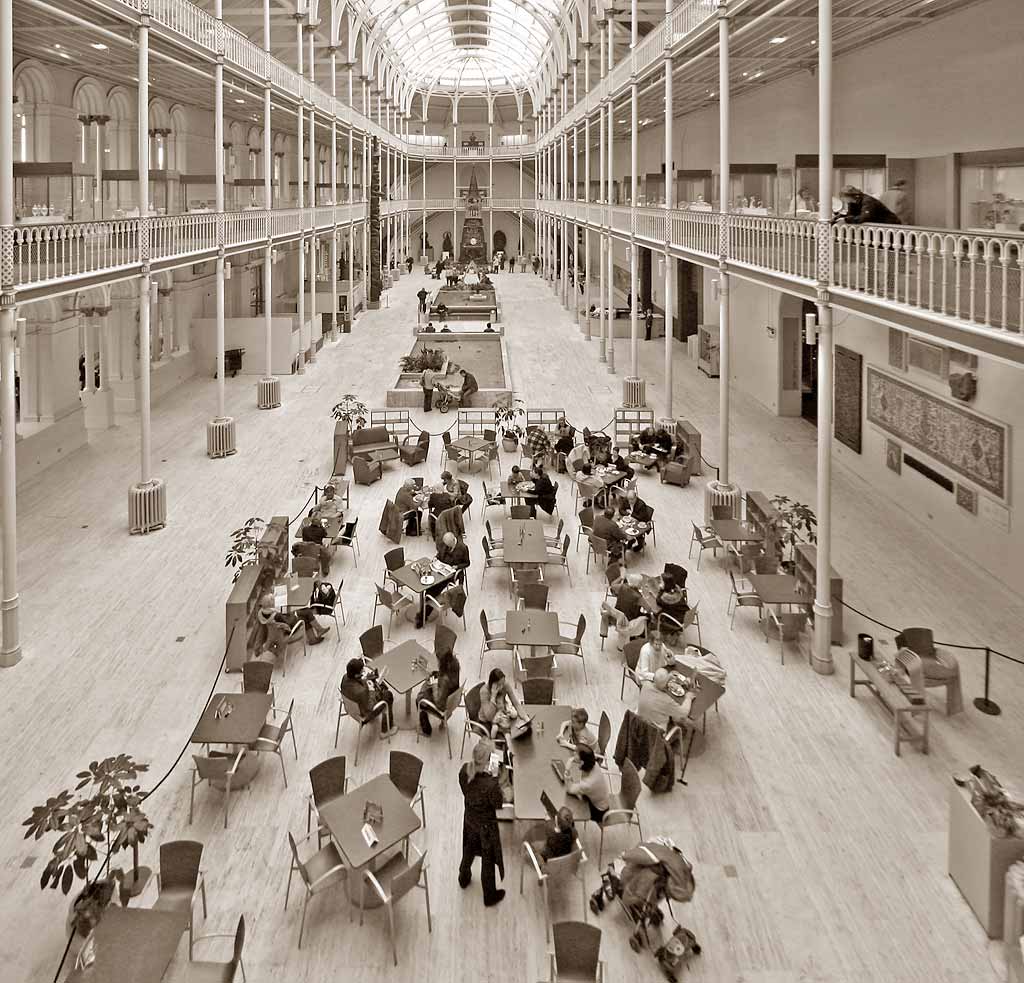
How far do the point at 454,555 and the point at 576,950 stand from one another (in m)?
6.89

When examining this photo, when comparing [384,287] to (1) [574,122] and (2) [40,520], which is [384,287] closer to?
(1) [574,122]

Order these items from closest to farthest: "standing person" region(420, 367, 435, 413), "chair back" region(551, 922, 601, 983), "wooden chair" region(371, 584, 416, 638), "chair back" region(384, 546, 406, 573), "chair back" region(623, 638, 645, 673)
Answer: "chair back" region(551, 922, 601, 983) → "chair back" region(623, 638, 645, 673) → "wooden chair" region(371, 584, 416, 638) → "chair back" region(384, 546, 406, 573) → "standing person" region(420, 367, 435, 413)

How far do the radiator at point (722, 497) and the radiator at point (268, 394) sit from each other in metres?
12.5

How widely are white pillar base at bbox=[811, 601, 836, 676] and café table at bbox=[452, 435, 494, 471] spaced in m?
8.58

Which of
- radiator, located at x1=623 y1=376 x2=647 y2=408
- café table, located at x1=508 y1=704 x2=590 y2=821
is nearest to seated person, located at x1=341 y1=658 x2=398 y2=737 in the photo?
café table, located at x1=508 y1=704 x2=590 y2=821

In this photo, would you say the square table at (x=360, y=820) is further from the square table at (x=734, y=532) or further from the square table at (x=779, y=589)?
the square table at (x=734, y=532)

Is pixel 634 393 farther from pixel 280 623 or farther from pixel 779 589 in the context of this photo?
pixel 280 623

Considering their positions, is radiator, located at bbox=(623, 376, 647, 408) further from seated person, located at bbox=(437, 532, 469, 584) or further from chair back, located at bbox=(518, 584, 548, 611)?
chair back, located at bbox=(518, 584, 548, 611)

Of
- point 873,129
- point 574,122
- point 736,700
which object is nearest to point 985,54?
point 873,129

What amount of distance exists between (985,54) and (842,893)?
11.7 meters

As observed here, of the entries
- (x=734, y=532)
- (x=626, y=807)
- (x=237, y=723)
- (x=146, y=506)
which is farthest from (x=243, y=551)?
(x=626, y=807)

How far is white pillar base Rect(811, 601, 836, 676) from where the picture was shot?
1034cm

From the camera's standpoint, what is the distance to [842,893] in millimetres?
6895

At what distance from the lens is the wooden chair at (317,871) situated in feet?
21.7
